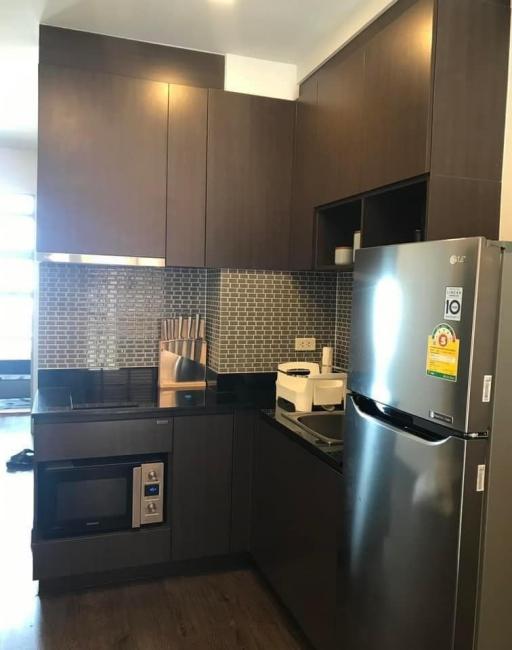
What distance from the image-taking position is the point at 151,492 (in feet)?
8.75

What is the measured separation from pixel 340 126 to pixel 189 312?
1401 millimetres

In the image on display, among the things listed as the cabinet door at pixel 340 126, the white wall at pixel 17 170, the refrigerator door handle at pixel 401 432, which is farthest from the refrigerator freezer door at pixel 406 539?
the white wall at pixel 17 170

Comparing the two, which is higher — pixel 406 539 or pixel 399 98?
pixel 399 98

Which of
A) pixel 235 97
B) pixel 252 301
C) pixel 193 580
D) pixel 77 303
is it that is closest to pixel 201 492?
pixel 193 580

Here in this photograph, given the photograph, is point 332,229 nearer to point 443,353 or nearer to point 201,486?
point 201,486

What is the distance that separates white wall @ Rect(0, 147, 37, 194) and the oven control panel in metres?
4.04

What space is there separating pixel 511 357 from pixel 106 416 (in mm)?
1803

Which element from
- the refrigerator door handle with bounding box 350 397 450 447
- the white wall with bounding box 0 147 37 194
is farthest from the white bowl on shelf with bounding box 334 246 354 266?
the white wall with bounding box 0 147 37 194

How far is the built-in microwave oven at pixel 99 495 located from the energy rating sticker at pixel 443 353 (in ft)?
5.40

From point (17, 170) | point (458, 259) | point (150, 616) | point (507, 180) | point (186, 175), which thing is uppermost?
point (17, 170)

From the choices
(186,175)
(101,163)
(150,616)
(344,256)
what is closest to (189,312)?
(186,175)

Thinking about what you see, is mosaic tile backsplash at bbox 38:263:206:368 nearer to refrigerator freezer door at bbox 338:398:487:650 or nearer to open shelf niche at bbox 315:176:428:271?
open shelf niche at bbox 315:176:428:271

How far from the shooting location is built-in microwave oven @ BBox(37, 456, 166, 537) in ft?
8.38

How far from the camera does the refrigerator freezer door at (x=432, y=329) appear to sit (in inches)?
51.4
